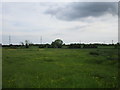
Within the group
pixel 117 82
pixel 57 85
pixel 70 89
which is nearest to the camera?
pixel 70 89

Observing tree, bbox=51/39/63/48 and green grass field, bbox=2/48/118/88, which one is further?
tree, bbox=51/39/63/48

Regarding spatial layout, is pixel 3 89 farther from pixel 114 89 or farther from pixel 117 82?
pixel 117 82

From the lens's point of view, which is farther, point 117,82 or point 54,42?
point 54,42

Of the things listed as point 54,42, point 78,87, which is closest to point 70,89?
point 78,87

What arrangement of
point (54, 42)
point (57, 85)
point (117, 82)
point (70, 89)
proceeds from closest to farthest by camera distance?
point (70, 89) < point (57, 85) < point (117, 82) < point (54, 42)

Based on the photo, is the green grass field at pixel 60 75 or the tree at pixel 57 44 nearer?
the green grass field at pixel 60 75

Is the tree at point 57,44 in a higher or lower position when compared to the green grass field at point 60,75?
higher

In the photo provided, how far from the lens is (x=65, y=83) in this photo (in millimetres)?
13250

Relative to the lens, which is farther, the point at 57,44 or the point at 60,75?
the point at 57,44

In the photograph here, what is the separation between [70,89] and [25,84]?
3.66m

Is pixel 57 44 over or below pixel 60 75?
over

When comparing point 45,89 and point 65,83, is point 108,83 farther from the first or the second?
point 45,89

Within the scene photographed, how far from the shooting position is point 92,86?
1245 cm

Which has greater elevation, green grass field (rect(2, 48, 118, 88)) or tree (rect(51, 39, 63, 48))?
tree (rect(51, 39, 63, 48))
